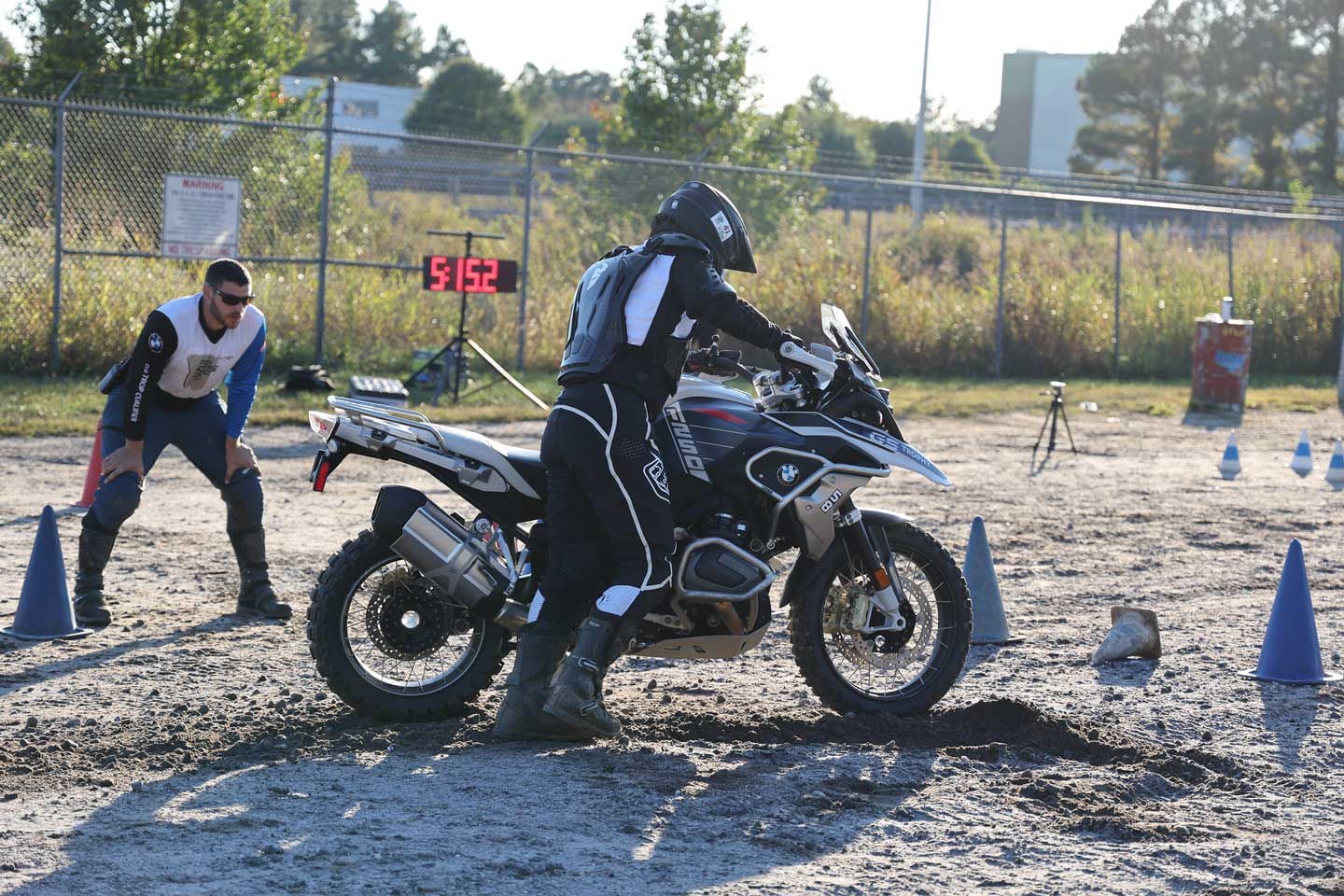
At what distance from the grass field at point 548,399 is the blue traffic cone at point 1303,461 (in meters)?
4.14

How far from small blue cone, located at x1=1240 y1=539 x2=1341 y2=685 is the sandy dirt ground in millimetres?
112

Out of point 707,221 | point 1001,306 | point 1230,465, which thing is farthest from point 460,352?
point 707,221

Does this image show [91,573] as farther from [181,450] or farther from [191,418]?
[191,418]

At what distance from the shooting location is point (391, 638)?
5902 millimetres

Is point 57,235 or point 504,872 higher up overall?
point 57,235

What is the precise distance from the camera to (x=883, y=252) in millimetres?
24938

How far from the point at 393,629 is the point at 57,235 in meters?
11.2

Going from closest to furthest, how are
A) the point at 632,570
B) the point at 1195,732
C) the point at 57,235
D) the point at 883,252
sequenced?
the point at 632,570 → the point at 1195,732 → the point at 57,235 → the point at 883,252

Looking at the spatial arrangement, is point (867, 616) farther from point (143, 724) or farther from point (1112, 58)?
point (1112, 58)

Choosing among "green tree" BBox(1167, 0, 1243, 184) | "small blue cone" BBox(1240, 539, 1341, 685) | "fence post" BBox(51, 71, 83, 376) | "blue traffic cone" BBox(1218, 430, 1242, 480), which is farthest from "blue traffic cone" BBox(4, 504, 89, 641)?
"green tree" BBox(1167, 0, 1243, 184)

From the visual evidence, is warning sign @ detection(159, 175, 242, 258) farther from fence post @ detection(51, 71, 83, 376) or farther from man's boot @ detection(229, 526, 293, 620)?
man's boot @ detection(229, 526, 293, 620)

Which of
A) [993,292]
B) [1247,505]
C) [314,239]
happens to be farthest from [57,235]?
[993,292]

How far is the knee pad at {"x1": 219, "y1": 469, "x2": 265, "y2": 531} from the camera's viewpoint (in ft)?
25.6

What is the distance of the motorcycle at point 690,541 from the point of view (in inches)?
228
